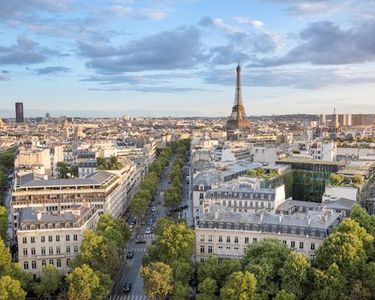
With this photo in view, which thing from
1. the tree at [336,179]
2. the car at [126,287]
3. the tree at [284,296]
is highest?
the tree at [336,179]

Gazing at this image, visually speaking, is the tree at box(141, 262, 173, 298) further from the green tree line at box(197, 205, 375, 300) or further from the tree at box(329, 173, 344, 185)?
the tree at box(329, 173, 344, 185)

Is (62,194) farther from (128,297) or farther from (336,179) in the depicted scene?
(336,179)

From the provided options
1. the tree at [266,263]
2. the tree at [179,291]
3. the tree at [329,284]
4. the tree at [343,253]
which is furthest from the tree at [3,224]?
the tree at [329,284]

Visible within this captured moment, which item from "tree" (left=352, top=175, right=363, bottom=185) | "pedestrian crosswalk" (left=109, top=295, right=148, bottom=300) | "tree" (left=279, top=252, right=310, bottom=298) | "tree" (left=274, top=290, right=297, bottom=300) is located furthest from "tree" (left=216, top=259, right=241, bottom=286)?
"tree" (left=352, top=175, right=363, bottom=185)

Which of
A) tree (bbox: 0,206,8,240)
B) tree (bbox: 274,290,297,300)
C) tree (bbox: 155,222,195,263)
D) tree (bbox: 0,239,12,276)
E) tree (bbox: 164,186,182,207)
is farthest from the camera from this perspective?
tree (bbox: 164,186,182,207)

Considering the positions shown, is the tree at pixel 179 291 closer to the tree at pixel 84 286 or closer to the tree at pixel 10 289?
the tree at pixel 84 286

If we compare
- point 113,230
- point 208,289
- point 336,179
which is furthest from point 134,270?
point 336,179
